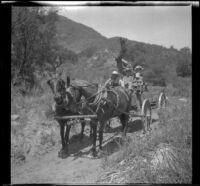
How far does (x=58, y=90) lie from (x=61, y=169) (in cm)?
158

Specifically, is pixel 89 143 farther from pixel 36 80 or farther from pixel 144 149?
pixel 36 80

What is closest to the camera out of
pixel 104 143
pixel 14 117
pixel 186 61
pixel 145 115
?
pixel 14 117

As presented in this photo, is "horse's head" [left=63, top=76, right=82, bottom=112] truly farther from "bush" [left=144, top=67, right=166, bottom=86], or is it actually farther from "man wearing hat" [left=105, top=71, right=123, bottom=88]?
"bush" [left=144, top=67, right=166, bottom=86]

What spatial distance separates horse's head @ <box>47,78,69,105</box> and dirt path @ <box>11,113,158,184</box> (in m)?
1.30

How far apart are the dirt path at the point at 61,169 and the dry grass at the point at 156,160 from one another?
12.0 inches

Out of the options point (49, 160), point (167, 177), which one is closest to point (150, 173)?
point (167, 177)

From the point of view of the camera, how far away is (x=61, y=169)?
17.8ft

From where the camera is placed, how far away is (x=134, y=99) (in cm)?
832

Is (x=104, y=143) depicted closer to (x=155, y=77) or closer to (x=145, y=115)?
(x=145, y=115)

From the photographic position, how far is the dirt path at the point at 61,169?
16.0 feet

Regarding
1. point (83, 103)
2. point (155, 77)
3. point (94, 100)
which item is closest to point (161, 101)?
point (94, 100)
